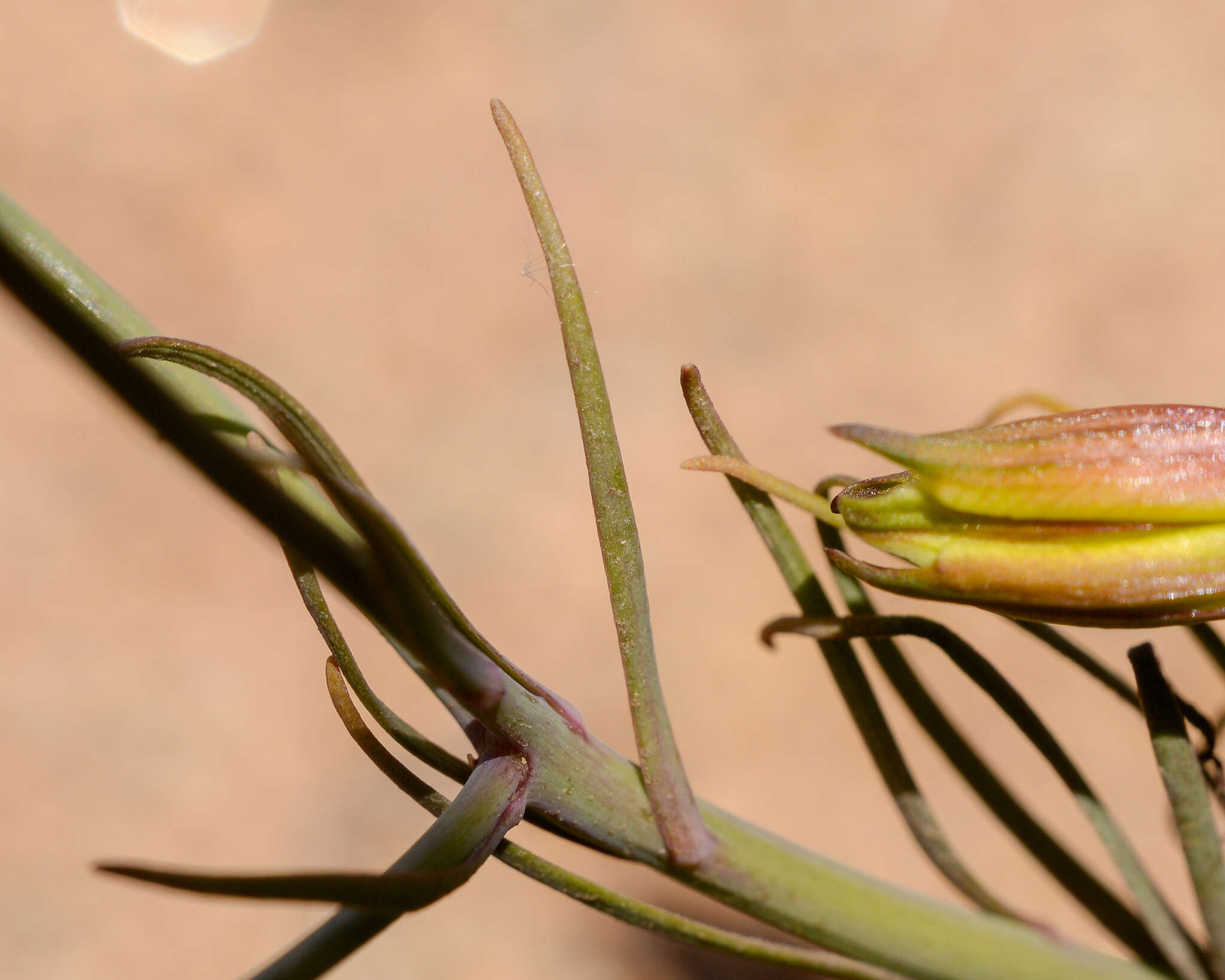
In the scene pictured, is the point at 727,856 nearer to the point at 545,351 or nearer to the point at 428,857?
the point at 428,857

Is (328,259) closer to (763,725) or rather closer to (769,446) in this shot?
(769,446)

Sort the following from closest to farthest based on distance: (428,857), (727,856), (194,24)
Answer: (428,857) < (727,856) < (194,24)

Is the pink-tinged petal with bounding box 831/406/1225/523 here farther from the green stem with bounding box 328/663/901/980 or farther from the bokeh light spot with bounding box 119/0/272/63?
the bokeh light spot with bounding box 119/0/272/63

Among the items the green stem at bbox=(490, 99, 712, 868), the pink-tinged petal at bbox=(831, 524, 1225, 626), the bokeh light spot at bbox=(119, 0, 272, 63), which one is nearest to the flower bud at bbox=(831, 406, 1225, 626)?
the pink-tinged petal at bbox=(831, 524, 1225, 626)

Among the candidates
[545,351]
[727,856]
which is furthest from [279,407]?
[545,351]

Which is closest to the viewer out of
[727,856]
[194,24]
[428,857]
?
[428,857]

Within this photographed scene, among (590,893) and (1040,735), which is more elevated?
(1040,735)

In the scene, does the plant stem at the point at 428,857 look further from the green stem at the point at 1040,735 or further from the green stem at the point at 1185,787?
the green stem at the point at 1185,787
